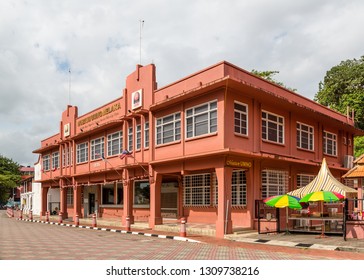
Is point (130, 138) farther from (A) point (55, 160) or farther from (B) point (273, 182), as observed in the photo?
(A) point (55, 160)

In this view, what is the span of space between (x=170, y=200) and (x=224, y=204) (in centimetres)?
846

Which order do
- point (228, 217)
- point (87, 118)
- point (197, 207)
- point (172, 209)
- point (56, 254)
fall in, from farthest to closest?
point (87, 118), point (172, 209), point (197, 207), point (228, 217), point (56, 254)

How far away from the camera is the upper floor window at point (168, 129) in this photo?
2103 cm

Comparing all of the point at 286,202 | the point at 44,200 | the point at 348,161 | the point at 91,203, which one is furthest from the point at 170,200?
the point at 44,200

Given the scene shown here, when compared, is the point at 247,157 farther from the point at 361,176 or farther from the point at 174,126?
the point at 361,176

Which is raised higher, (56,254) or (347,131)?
(347,131)

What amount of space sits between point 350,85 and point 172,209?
28.5 m

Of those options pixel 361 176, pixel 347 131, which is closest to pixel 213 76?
pixel 361 176

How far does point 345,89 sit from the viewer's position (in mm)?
44250

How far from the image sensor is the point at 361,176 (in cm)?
2088

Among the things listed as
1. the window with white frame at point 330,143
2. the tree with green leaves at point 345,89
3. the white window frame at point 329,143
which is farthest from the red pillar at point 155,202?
the tree with green leaves at point 345,89

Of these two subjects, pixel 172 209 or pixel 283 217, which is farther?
pixel 172 209

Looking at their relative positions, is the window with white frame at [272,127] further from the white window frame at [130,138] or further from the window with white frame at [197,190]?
the white window frame at [130,138]

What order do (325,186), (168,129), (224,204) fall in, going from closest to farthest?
(325,186), (224,204), (168,129)
